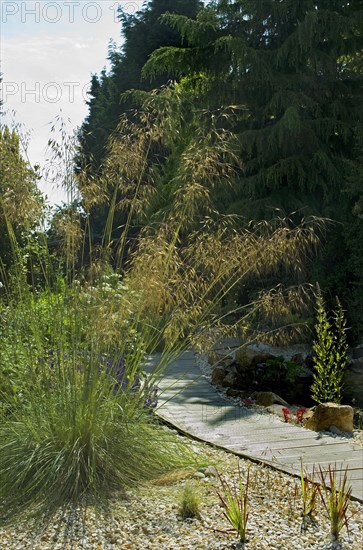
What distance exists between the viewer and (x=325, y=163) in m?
11.3

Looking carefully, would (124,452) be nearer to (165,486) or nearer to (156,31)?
(165,486)

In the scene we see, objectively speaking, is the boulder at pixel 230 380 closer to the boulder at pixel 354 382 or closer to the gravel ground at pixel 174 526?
the boulder at pixel 354 382

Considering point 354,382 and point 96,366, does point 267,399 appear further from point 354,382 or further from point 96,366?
point 96,366

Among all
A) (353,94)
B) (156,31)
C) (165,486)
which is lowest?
(165,486)

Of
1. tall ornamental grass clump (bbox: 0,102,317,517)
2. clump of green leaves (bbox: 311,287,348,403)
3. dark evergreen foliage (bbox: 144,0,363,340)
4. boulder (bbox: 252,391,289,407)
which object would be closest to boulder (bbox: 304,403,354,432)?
clump of green leaves (bbox: 311,287,348,403)

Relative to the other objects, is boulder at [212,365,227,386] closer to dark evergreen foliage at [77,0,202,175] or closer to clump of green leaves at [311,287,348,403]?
clump of green leaves at [311,287,348,403]

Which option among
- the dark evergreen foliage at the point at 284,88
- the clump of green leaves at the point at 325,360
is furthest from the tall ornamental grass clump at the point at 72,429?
the dark evergreen foliage at the point at 284,88

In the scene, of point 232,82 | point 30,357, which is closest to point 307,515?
point 30,357

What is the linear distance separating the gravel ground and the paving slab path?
1.46 feet

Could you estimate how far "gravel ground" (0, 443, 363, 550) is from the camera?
2.94 meters

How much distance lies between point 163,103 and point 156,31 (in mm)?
18151

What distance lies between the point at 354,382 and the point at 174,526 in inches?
220

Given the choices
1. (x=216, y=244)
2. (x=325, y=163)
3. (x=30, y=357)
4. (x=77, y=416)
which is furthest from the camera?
(x=325, y=163)

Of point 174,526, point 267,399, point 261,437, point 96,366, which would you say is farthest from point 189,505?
point 267,399
